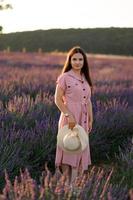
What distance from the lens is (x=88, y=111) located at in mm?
4668

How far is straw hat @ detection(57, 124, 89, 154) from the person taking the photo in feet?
14.1

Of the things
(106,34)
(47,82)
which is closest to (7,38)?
(106,34)

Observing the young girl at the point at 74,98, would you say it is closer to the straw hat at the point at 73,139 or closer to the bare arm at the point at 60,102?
the bare arm at the point at 60,102

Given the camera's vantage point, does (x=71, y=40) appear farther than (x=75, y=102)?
Yes

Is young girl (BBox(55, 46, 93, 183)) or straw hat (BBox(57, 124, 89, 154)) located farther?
young girl (BBox(55, 46, 93, 183))

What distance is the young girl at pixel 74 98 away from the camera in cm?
450

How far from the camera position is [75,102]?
4.54 m

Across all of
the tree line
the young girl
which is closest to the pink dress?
the young girl

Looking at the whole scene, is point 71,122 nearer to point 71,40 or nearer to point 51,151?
point 51,151

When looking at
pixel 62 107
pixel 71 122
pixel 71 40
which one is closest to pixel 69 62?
pixel 62 107

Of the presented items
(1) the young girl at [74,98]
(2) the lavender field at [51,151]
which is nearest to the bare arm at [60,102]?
(1) the young girl at [74,98]

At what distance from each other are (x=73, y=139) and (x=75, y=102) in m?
0.37

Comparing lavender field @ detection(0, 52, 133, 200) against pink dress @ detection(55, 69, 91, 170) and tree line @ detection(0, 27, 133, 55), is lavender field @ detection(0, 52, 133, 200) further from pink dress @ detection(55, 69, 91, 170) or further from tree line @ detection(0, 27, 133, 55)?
tree line @ detection(0, 27, 133, 55)

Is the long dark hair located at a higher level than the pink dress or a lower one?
higher
